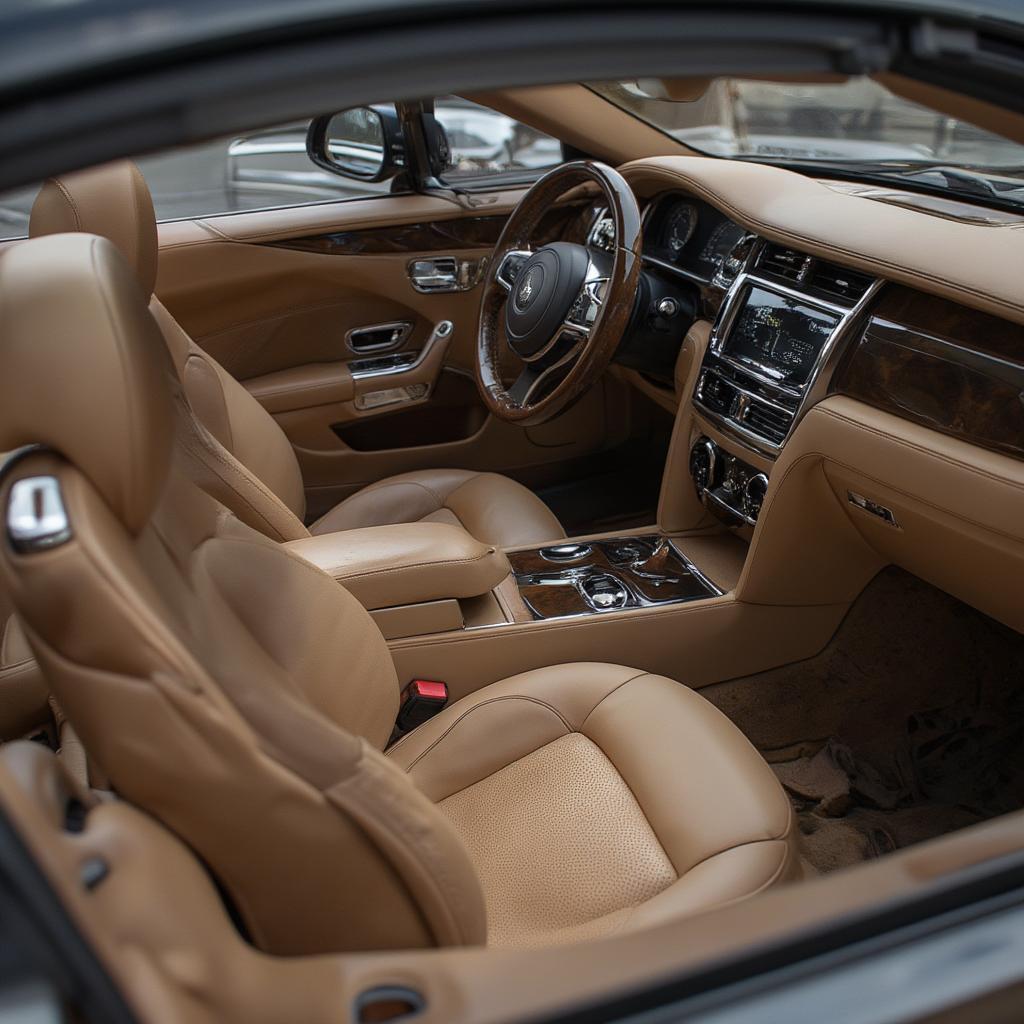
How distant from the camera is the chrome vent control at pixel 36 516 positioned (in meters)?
0.69

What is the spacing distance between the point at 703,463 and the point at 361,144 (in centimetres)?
128

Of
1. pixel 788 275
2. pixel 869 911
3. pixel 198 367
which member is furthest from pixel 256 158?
pixel 869 911

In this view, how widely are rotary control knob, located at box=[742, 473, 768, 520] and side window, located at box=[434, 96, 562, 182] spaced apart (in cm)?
120

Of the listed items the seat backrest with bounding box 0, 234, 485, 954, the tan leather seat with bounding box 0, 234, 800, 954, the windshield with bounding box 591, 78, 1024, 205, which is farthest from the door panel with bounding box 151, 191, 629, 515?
the seat backrest with bounding box 0, 234, 485, 954

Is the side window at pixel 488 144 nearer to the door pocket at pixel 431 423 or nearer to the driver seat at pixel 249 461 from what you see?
the door pocket at pixel 431 423

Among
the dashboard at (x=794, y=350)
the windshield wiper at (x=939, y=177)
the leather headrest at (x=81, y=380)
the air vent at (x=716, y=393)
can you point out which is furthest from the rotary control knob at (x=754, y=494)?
the leather headrest at (x=81, y=380)

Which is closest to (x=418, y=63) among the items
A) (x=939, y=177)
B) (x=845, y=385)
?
(x=845, y=385)

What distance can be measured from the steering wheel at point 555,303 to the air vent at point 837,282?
0.97ft

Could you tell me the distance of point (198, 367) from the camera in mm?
1832

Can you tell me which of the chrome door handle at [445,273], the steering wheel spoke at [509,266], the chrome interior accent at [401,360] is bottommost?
the chrome interior accent at [401,360]

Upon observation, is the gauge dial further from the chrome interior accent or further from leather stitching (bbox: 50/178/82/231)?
leather stitching (bbox: 50/178/82/231)

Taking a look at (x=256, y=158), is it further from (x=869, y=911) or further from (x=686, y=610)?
(x=869, y=911)

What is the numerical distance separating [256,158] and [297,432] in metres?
1.89

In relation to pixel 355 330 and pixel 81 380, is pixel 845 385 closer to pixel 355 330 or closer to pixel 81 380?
pixel 81 380
